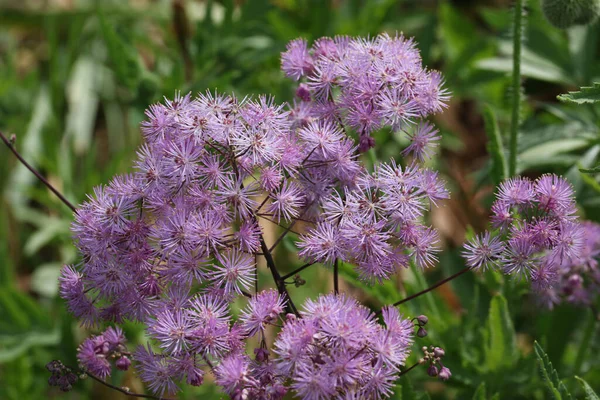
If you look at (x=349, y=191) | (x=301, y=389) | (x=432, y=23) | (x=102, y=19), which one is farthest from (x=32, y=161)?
(x=301, y=389)

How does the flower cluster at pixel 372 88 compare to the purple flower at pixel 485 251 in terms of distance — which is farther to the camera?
the flower cluster at pixel 372 88

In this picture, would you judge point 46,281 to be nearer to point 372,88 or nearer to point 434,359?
point 372,88

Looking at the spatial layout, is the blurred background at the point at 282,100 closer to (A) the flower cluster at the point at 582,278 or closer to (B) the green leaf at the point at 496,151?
(A) the flower cluster at the point at 582,278

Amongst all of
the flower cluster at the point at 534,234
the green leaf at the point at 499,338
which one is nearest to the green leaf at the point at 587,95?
the flower cluster at the point at 534,234

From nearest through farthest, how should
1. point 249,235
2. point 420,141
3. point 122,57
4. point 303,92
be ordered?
1. point 249,235
2. point 420,141
3. point 303,92
4. point 122,57

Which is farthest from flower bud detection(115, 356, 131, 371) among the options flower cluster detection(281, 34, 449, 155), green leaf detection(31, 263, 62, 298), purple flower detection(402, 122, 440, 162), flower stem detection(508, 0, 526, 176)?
green leaf detection(31, 263, 62, 298)

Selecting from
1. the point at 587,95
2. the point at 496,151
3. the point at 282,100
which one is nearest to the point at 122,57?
the point at 282,100

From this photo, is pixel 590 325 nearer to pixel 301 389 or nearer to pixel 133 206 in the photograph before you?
pixel 301 389

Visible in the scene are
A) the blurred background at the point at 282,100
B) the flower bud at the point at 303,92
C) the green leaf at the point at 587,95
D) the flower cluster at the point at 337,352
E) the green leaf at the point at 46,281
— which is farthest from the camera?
the green leaf at the point at 46,281
